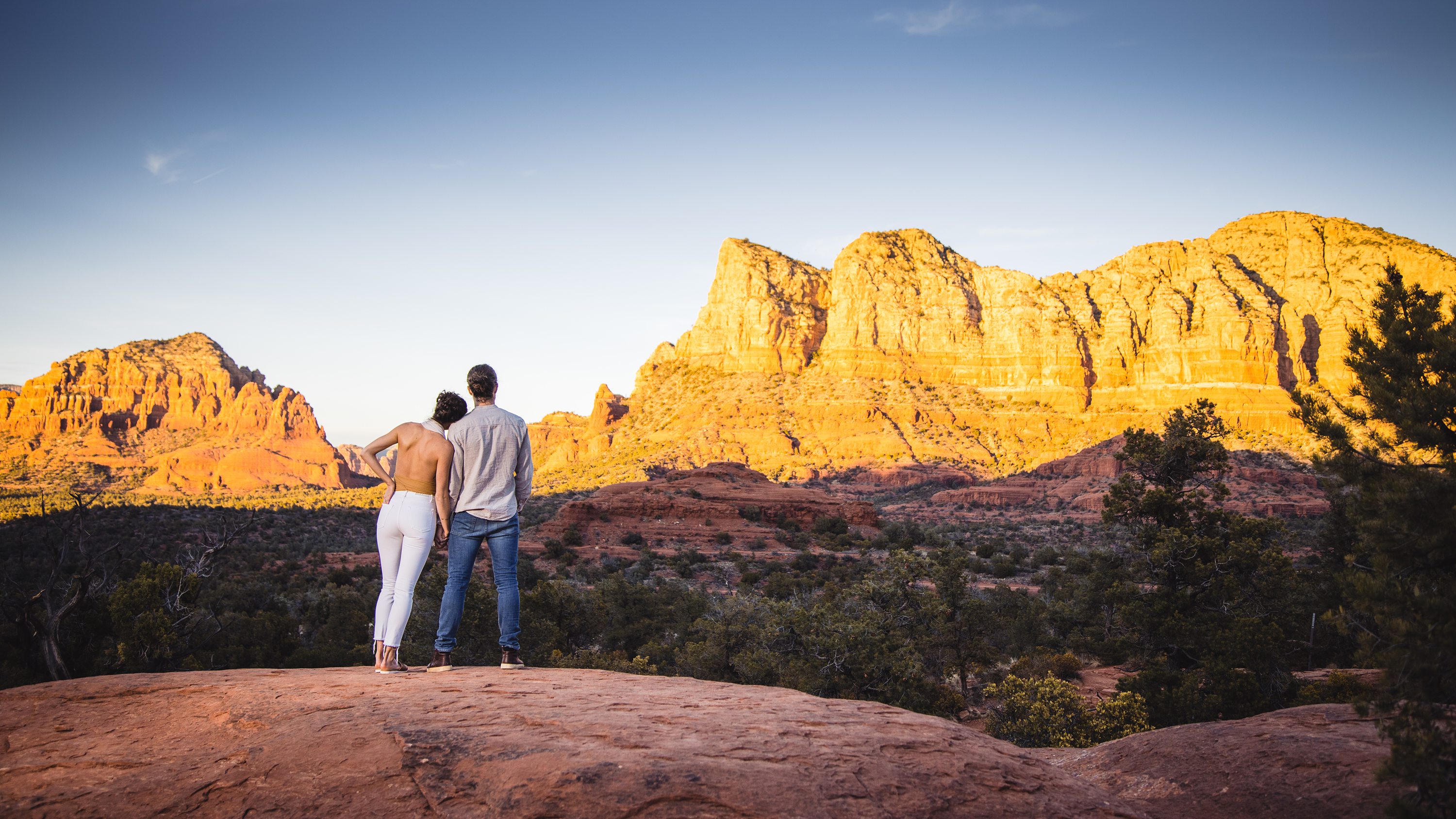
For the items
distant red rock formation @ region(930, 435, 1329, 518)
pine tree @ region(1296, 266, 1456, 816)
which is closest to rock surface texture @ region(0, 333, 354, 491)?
distant red rock formation @ region(930, 435, 1329, 518)

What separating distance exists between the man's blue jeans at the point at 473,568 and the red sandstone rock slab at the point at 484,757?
38.3 inches

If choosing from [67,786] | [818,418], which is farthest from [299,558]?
[818,418]

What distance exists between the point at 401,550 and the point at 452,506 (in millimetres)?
486

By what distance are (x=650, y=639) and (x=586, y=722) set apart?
1649cm

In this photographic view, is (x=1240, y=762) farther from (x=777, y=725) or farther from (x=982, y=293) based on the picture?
(x=982, y=293)

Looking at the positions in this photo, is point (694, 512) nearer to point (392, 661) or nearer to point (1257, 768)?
point (392, 661)

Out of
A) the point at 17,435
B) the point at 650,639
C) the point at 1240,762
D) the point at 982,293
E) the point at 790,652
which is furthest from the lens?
the point at 982,293

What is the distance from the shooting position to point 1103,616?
66.6 ft

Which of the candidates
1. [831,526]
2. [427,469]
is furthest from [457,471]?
[831,526]

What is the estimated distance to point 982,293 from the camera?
110562 millimetres

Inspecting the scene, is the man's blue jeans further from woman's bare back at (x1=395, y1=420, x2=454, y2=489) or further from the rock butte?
the rock butte

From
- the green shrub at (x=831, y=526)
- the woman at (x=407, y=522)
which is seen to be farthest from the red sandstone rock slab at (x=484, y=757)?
the green shrub at (x=831, y=526)

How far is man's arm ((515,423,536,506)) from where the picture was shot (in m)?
5.95

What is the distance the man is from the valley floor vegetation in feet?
18.0
